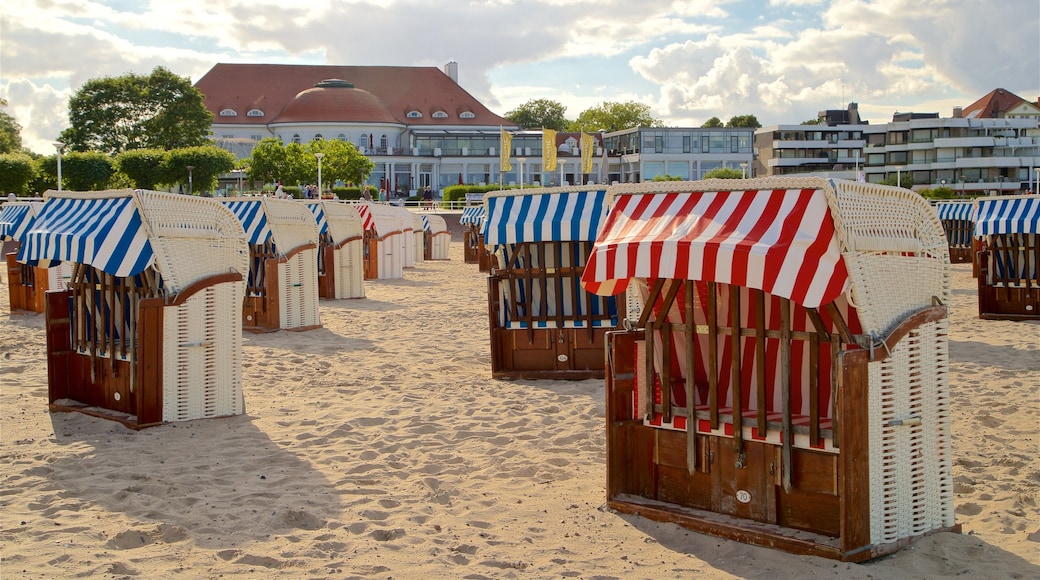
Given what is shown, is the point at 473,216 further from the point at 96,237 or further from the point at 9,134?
the point at 9,134

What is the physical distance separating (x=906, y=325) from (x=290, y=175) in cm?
5899

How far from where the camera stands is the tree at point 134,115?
7244 centimetres

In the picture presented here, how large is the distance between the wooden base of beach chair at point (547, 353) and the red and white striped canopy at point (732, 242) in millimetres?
4397

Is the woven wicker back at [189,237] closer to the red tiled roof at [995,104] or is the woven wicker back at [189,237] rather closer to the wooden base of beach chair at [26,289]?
the wooden base of beach chair at [26,289]

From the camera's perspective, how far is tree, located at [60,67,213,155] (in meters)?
72.4

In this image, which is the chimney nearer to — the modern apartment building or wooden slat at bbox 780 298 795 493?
the modern apartment building

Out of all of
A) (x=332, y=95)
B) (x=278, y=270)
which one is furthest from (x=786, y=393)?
(x=332, y=95)

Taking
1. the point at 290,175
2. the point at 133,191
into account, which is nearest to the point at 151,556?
the point at 133,191

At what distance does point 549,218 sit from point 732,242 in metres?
4.83

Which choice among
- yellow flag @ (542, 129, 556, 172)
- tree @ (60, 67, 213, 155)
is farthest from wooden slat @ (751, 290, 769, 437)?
tree @ (60, 67, 213, 155)

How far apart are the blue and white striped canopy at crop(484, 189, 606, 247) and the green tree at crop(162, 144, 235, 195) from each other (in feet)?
159

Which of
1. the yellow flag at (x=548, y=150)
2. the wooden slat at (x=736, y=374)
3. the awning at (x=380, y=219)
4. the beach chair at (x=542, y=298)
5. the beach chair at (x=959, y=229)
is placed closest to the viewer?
the wooden slat at (x=736, y=374)

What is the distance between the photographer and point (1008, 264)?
15086 millimetres

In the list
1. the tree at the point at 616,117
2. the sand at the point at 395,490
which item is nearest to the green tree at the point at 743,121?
the tree at the point at 616,117
